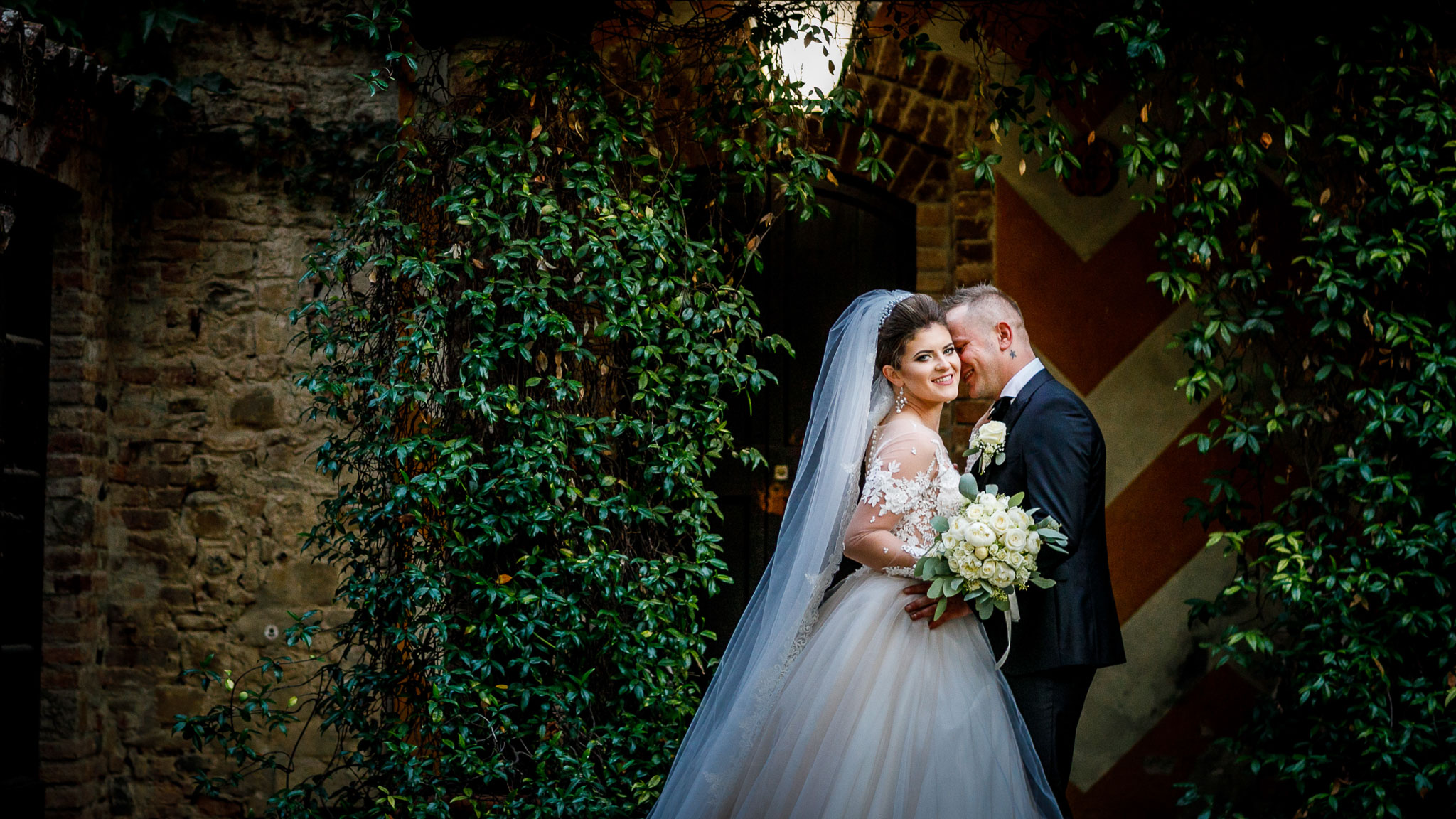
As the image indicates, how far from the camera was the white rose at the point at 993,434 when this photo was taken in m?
2.97

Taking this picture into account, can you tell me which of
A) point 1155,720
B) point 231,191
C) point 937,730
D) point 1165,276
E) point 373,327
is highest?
point 231,191

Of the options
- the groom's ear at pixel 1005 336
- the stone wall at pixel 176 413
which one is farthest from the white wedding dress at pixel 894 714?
the stone wall at pixel 176 413

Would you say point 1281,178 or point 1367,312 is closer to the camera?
point 1367,312

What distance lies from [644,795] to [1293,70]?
3.84 meters

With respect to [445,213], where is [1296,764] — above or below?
below

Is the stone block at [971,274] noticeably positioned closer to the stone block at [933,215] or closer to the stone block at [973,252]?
the stone block at [973,252]

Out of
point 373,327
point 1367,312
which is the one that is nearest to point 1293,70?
point 1367,312

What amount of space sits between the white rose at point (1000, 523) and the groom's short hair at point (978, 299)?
2.47 feet

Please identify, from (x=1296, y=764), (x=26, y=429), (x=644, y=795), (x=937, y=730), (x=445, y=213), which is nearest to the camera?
Answer: (x=937, y=730)

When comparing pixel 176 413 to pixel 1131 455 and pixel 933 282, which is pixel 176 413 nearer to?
pixel 933 282

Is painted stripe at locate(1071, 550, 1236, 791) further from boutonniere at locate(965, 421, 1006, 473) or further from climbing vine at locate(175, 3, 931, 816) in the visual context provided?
climbing vine at locate(175, 3, 931, 816)

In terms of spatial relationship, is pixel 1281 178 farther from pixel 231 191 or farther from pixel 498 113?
pixel 231 191

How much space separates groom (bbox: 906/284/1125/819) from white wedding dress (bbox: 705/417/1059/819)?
4.9 inches

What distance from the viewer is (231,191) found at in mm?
4457
